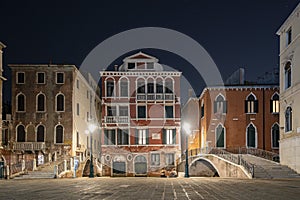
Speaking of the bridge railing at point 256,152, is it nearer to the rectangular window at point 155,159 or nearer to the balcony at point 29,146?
the rectangular window at point 155,159

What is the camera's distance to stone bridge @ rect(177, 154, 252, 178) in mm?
34312

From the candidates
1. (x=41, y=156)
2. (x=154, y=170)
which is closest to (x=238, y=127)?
(x=154, y=170)

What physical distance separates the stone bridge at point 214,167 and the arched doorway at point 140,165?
3.69 metres

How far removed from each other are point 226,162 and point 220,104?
12362 millimetres

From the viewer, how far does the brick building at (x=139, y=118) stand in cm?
5512

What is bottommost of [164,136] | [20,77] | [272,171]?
[272,171]

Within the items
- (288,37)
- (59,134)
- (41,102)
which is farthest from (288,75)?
(41,102)

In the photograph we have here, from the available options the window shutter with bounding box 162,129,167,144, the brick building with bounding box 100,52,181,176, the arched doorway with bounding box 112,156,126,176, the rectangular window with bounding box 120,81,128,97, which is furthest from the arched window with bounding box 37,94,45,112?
the window shutter with bounding box 162,129,167,144

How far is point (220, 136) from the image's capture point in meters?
49.8

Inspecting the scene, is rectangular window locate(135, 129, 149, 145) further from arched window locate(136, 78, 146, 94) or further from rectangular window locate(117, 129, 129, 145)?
arched window locate(136, 78, 146, 94)

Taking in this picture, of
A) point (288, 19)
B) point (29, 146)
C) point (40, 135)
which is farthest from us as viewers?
point (40, 135)

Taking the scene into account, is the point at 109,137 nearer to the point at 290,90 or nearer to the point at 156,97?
the point at 156,97

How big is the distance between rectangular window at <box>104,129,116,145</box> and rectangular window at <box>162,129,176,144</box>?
5.37 m

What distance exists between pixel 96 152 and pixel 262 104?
18.9 meters
